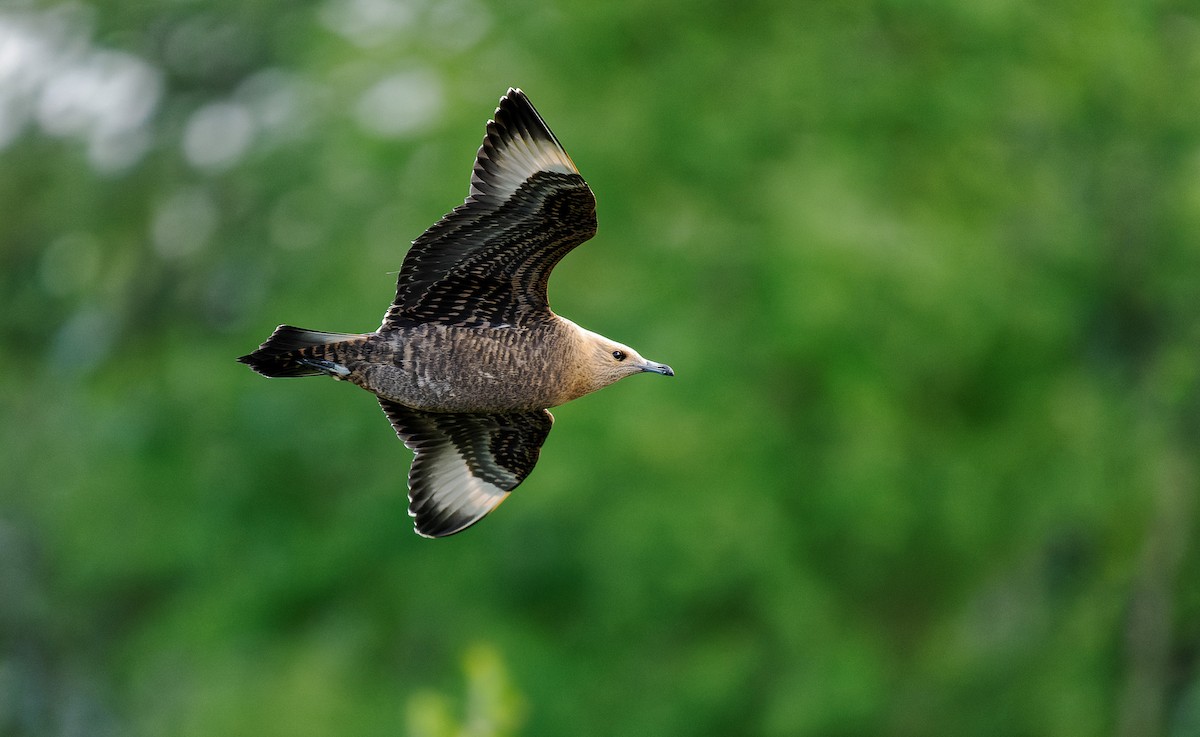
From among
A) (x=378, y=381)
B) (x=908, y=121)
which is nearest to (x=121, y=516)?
(x=908, y=121)

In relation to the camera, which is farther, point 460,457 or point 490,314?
point 460,457

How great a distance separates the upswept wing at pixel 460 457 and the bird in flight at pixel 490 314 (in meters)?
0.74

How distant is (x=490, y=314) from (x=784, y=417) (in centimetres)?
987

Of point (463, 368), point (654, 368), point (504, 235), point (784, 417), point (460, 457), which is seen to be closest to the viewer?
point (504, 235)

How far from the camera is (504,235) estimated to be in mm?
6273

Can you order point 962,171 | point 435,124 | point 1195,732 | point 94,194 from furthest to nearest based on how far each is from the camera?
point 94,194 < point 435,124 < point 962,171 < point 1195,732

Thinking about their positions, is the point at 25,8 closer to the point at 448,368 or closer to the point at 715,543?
the point at 715,543

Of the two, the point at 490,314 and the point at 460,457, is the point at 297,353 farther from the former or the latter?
the point at 460,457

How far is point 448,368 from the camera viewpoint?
20.9 feet

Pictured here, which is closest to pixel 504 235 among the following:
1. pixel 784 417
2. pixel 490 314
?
pixel 490 314

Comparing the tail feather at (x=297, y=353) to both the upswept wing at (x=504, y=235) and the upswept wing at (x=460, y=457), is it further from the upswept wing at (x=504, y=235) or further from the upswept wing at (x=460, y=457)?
the upswept wing at (x=460, y=457)

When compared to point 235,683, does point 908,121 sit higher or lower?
higher

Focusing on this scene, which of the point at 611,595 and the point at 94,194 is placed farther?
the point at 94,194

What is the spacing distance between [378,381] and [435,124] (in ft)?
38.1
